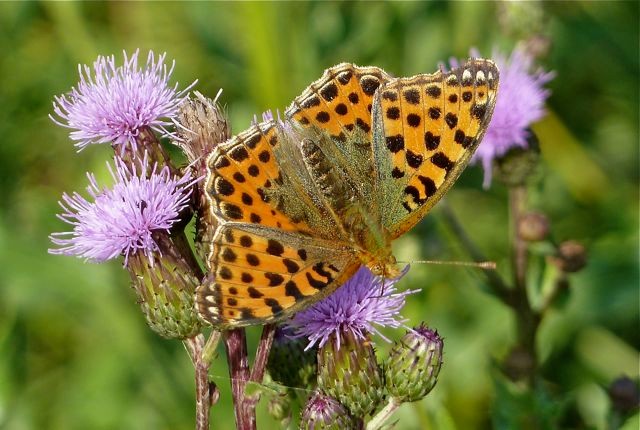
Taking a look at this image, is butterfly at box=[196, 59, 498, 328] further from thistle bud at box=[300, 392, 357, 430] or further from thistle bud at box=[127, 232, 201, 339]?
thistle bud at box=[300, 392, 357, 430]

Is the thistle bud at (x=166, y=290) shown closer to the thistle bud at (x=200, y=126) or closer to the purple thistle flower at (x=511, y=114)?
the thistle bud at (x=200, y=126)

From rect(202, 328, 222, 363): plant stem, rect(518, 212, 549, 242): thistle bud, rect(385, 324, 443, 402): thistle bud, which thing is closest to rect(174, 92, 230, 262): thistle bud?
rect(202, 328, 222, 363): plant stem

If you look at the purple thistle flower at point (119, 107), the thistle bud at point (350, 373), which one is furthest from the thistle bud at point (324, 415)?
the purple thistle flower at point (119, 107)

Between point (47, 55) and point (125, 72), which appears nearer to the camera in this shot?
point (125, 72)

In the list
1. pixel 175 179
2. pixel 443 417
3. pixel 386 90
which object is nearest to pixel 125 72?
pixel 175 179

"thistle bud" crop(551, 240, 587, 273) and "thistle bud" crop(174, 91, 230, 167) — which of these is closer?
"thistle bud" crop(174, 91, 230, 167)

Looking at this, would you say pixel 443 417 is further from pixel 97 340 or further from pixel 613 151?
pixel 613 151
